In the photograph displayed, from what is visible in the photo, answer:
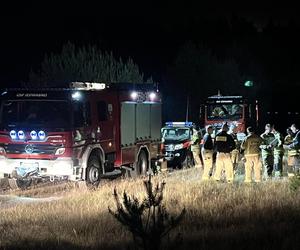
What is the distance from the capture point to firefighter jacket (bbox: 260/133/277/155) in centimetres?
1650

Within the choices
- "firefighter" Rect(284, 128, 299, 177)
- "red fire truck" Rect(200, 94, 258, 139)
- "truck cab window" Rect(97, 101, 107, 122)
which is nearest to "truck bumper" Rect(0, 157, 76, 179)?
"truck cab window" Rect(97, 101, 107, 122)

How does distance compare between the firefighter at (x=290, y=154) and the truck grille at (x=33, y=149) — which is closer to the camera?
the truck grille at (x=33, y=149)

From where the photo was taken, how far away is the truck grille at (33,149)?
45.3ft

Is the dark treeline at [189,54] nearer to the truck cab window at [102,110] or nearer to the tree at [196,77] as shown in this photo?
the tree at [196,77]

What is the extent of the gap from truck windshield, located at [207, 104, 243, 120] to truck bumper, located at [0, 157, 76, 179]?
1195cm

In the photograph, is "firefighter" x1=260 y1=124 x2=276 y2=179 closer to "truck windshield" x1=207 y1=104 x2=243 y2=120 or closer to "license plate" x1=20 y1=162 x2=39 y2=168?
"license plate" x1=20 y1=162 x2=39 y2=168

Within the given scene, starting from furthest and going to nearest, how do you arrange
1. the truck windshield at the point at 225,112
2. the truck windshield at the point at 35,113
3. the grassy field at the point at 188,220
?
1. the truck windshield at the point at 225,112
2. the truck windshield at the point at 35,113
3. the grassy field at the point at 188,220

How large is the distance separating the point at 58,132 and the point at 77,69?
53.8 ft

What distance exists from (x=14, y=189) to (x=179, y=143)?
23.4 feet

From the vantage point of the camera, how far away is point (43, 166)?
45.5 ft

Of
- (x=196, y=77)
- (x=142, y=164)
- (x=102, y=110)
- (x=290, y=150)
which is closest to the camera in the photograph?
(x=102, y=110)

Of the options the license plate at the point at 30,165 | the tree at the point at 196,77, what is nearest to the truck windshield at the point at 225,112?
the license plate at the point at 30,165

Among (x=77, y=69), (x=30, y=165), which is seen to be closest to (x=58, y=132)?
(x=30, y=165)

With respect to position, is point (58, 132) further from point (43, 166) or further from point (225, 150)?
point (225, 150)
